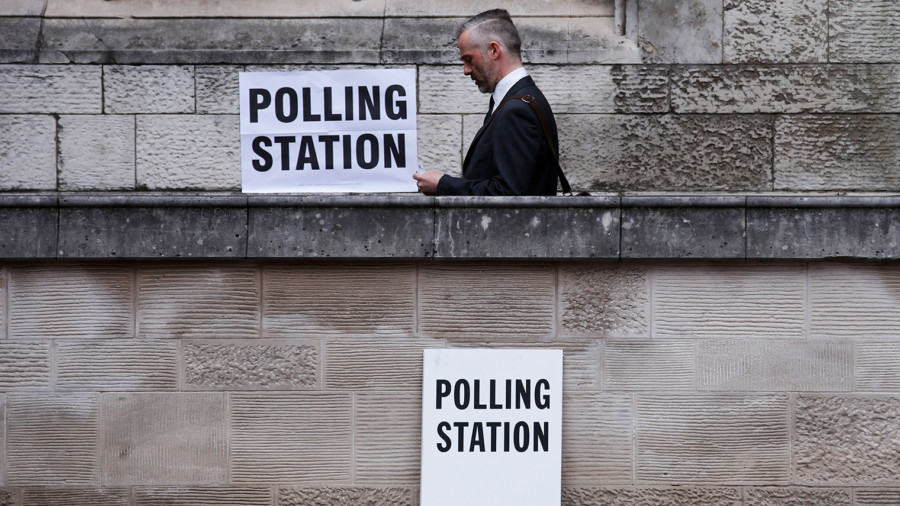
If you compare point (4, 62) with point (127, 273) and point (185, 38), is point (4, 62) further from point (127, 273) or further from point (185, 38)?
point (127, 273)

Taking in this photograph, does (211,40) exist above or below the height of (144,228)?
above

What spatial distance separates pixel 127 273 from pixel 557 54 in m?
3.10

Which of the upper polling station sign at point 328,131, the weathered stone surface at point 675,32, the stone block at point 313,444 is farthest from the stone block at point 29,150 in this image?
the weathered stone surface at point 675,32

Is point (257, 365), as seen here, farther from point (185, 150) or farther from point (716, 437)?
point (185, 150)

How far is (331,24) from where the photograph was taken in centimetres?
643

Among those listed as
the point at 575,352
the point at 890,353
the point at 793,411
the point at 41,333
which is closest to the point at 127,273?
the point at 41,333

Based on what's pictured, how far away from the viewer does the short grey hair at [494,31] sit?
4.66 meters

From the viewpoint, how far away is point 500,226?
4273mm

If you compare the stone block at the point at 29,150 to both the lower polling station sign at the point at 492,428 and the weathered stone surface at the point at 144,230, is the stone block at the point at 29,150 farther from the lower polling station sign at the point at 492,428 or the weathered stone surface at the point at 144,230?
the lower polling station sign at the point at 492,428

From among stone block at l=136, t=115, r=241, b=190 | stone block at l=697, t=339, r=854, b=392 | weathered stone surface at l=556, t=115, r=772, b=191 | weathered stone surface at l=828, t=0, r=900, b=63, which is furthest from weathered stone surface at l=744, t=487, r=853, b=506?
stone block at l=136, t=115, r=241, b=190

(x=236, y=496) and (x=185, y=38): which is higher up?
(x=185, y=38)

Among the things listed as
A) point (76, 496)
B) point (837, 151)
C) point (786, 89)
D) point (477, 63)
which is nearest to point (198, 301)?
point (76, 496)

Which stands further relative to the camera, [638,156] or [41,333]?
[638,156]

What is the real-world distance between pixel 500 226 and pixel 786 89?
113 inches
